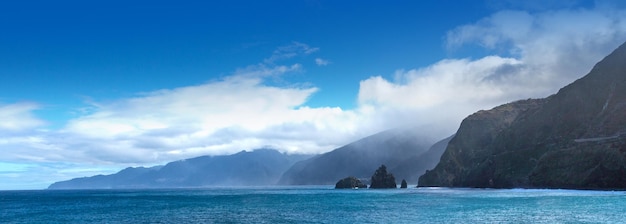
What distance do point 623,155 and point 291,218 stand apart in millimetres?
131334

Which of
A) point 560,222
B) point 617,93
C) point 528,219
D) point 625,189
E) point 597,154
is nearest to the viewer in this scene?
point 560,222

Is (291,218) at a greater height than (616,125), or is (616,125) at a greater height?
(616,125)

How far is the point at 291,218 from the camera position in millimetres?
84188

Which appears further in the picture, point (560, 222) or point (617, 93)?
point (617, 93)

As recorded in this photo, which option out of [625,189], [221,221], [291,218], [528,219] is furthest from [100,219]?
[625,189]

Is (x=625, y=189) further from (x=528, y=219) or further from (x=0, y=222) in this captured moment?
(x=0, y=222)

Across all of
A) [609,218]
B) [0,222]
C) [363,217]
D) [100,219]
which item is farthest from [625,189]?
[0,222]

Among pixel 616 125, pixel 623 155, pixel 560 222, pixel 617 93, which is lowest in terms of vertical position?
pixel 560 222

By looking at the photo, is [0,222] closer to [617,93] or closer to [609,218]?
[609,218]

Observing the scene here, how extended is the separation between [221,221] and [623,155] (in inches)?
5626

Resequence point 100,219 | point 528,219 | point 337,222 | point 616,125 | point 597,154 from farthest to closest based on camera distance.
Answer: point 616,125
point 597,154
point 100,219
point 337,222
point 528,219

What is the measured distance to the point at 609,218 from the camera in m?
68.8

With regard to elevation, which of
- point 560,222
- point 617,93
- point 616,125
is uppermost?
point 617,93

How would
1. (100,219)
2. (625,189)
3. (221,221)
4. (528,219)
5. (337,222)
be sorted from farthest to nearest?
(625,189), (100,219), (221,221), (337,222), (528,219)
